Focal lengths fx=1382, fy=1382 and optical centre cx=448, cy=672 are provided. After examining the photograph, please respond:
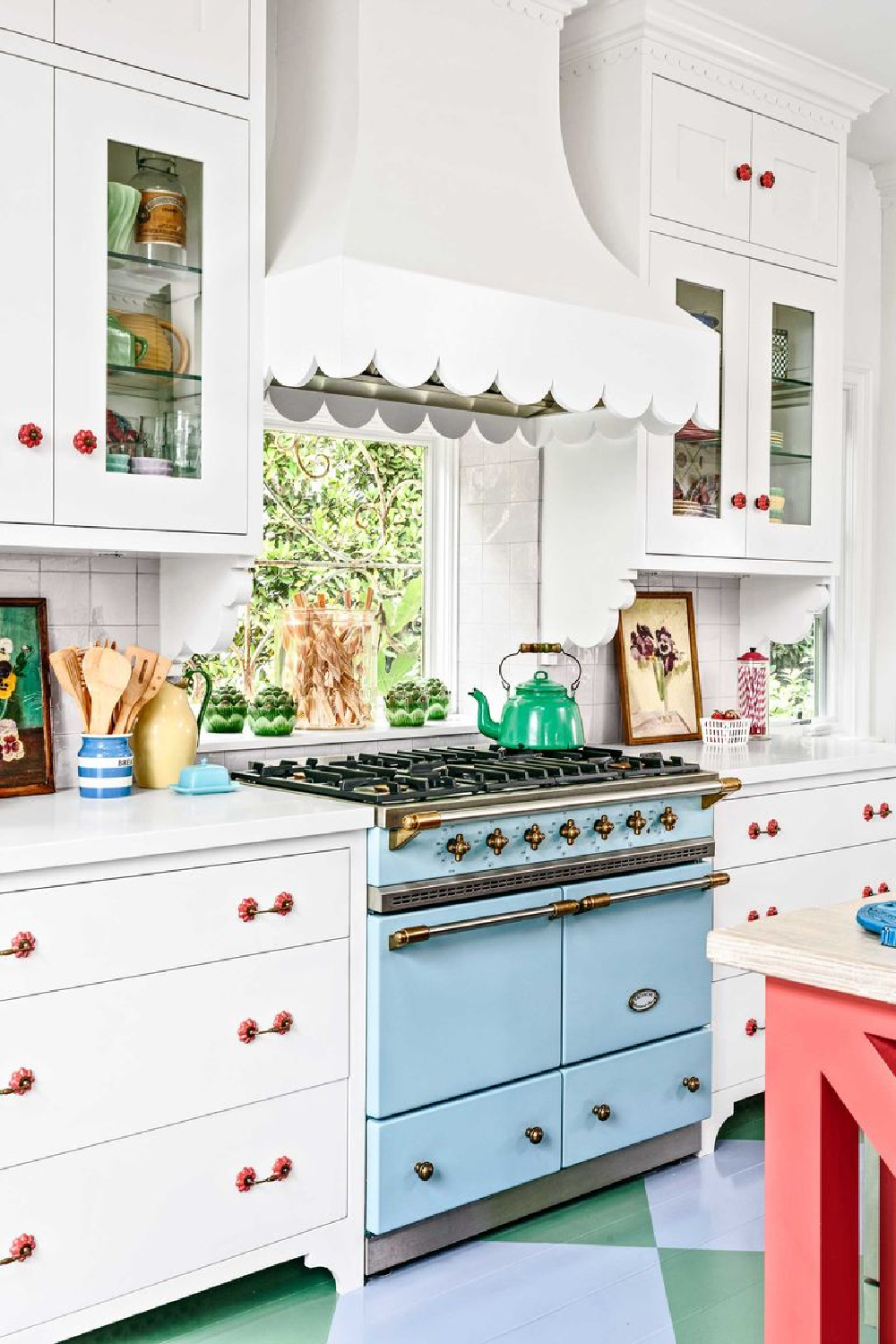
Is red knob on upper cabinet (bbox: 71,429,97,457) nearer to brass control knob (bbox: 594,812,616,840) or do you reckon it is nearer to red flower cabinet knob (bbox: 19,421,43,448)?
red flower cabinet knob (bbox: 19,421,43,448)

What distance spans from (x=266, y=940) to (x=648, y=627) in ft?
6.10

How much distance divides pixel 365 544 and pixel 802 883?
1.47 m

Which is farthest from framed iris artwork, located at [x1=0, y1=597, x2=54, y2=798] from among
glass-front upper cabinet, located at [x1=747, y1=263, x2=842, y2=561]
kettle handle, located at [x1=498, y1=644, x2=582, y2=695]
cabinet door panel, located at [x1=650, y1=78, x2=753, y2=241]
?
glass-front upper cabinet, located at [x1=747, y1=263, x2=842, y2=561]

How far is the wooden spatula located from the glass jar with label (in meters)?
0.76

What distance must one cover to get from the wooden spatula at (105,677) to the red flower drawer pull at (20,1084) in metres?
0.73

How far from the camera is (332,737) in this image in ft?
11.2

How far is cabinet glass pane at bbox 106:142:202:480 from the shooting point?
8.39 feet

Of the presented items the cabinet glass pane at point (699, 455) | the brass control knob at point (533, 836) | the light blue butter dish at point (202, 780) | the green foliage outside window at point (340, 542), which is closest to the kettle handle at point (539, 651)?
the green foliage outside window at point (340, 542)

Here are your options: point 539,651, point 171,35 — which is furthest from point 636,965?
point 171,35

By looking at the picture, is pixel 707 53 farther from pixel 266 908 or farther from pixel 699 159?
pixel 266 908

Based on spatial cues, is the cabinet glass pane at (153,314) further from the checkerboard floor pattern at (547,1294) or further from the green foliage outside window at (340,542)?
the checkerboard floor pattern at (547,1294)

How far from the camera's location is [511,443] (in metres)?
3.77

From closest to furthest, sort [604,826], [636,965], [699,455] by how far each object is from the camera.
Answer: [604,826], [636,965], [699,455]

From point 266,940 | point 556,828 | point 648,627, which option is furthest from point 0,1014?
point 648,627
